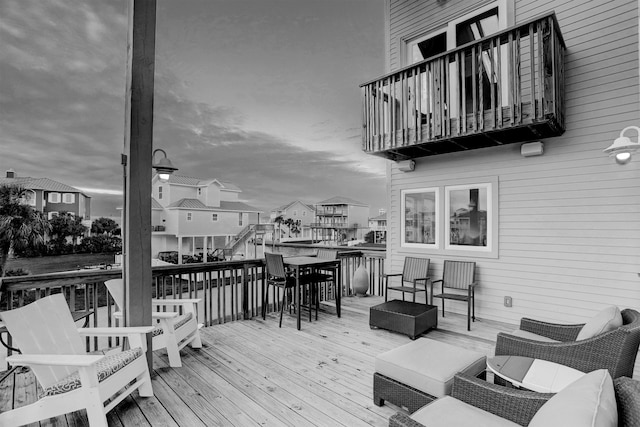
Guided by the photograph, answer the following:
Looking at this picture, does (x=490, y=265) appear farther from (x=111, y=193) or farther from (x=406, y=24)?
(x=111, y=193)

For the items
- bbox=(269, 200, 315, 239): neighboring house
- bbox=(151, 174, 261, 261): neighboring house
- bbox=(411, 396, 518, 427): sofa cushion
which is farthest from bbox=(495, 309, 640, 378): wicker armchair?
bbox=(269, 200, 315, 239): neighboring house

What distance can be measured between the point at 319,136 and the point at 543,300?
37.0 ft

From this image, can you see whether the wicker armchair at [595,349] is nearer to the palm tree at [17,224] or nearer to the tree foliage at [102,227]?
the tree foliage at [102,227]

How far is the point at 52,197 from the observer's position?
3383 millimetres

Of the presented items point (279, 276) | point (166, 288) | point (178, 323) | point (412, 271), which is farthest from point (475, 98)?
point (166, 288)

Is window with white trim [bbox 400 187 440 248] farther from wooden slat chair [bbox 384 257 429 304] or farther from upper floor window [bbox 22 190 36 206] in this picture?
upper floor window [bbox 22 190 36 206]

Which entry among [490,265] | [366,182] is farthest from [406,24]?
[366,182]

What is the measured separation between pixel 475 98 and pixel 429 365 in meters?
3.63

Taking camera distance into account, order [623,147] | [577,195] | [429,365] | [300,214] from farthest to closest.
Answer: [300,214] → [577,195] → [623,147] → [429,365]

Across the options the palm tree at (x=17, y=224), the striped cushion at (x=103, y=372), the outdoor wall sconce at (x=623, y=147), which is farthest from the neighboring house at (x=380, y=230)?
the striped cushion at (x=103, y=372)

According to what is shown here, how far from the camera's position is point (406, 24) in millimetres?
6070

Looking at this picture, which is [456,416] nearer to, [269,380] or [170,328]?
[269,380]

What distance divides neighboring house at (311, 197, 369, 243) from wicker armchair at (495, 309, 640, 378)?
2016cm

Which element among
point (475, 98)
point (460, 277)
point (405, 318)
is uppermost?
point (475, 98)
